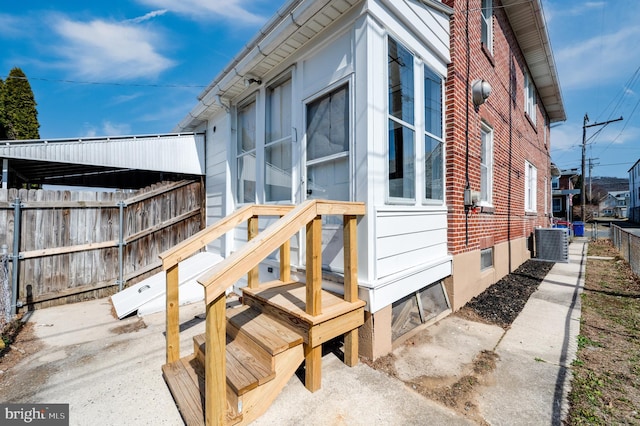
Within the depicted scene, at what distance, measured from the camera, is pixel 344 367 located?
274cm

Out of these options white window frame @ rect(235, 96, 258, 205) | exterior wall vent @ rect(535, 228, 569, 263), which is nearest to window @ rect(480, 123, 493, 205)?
white window frame @ rect(235, 96, 258, 205)

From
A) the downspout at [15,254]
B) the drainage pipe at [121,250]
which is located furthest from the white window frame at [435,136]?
the downspout at [15,254]

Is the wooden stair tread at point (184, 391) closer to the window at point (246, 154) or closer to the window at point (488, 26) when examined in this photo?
the window at point (246, 154)

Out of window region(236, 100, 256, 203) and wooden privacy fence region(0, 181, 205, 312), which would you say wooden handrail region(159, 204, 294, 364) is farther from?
wooden privacy fence region(0, 181, 205, 312)

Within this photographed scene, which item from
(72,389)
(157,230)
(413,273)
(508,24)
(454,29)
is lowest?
(72,389)

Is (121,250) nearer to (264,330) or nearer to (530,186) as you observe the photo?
(264,330)

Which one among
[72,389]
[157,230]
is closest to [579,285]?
[72,389]

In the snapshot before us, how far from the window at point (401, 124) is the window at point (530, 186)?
6.56 meters

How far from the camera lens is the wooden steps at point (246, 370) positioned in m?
2.02

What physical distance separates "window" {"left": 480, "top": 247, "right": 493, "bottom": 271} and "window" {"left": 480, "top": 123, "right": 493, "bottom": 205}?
0.93m

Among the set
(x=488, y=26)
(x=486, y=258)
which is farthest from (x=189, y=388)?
(x=488, y=26)

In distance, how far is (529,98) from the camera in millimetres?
8953

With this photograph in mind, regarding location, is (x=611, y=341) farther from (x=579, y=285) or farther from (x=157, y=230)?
(x=157, y=230)

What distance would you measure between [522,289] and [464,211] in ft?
7.57
